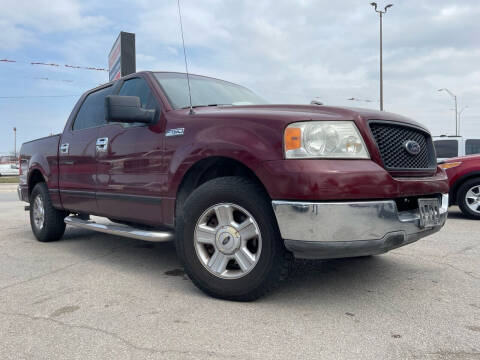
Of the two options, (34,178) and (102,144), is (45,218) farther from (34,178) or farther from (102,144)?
(102,144)

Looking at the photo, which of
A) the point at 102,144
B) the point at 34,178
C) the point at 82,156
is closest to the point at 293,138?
the point at 102,144

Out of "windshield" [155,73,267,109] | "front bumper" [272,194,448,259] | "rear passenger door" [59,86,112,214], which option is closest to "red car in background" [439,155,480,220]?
"windshield" [155,73,267,109]

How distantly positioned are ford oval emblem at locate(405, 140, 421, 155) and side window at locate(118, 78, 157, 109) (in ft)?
6.49

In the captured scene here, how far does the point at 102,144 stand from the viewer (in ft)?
13.0

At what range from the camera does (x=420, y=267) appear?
3.64m

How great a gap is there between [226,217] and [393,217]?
1.03m

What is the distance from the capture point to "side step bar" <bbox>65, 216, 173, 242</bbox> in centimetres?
320

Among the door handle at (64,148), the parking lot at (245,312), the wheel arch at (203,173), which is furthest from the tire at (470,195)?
the door handle at (64,148)

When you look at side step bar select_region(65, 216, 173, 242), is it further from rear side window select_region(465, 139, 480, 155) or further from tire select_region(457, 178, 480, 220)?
rear side window select_region(465, 139, 480, 155)

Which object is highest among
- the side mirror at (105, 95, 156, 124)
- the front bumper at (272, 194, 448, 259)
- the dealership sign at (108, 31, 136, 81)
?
the dealership sign at (108, 31, 136, 81)

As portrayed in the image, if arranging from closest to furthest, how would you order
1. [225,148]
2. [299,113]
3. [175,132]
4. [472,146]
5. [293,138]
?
[293,138] < [299,113] < [225,148] < [175,132] < [472,146]

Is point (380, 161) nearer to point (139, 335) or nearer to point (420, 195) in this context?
point (420, 195)

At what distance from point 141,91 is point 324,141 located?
1999mm

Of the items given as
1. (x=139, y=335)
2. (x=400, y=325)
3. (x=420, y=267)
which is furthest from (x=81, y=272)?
(x=420, y=267)
